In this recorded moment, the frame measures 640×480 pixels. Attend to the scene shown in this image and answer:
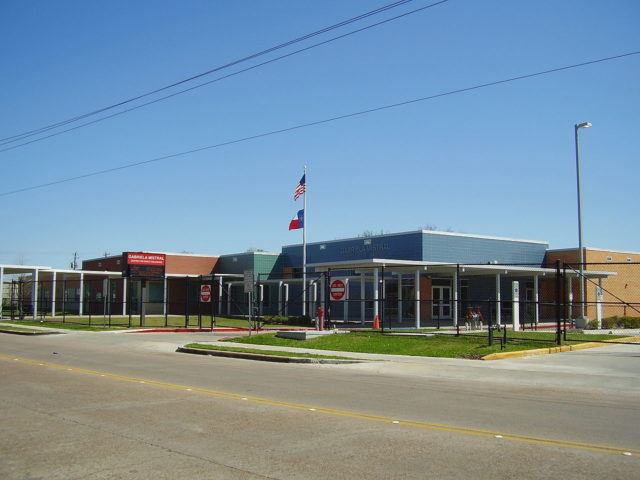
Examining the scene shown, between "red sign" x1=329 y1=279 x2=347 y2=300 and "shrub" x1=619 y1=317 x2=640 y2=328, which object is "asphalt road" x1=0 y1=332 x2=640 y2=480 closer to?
"red sign" x1=329 y1=279 x2=347 y2=300

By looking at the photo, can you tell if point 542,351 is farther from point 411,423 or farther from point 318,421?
point 318,421

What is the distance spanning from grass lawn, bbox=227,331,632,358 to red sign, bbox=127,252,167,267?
14924 mm

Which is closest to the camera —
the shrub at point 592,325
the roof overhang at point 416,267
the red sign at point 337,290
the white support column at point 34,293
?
the red sign at point 337,290

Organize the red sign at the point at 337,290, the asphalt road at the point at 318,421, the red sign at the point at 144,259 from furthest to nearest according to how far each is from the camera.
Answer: the red sign at the point at 144,259
the red sign at the point at 337,290
the asphalt road at the point at 318,421

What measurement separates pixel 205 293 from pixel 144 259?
259 inches

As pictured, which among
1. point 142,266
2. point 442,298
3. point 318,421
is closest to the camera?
point 318,421

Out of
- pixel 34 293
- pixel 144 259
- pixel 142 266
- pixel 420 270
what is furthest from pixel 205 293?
pixel 34 293

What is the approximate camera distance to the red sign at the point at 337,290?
25.8 m

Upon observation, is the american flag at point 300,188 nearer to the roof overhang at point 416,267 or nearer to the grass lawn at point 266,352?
the roof overhang at point 416,267

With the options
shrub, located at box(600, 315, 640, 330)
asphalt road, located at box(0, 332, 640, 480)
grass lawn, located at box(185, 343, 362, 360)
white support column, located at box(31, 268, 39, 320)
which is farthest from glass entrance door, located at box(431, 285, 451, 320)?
white support column, located at box(31, 268, 39, 320)

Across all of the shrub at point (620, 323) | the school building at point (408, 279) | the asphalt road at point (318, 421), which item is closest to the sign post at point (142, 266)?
the school building at point (408, 279)

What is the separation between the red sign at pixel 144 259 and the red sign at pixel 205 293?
249 inches

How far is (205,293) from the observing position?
34.5m

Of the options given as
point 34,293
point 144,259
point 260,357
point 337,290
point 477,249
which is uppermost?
point 477,249
